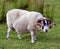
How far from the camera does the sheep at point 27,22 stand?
380 inches

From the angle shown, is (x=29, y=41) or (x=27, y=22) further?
(x=29, y=41)

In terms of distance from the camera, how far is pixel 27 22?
10.3m

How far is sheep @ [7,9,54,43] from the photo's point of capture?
31.6 ft

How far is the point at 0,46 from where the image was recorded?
9805 millimetres

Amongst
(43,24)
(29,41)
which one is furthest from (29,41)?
(43,24)

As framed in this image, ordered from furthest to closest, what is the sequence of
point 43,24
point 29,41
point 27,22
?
point 29,41
point 27,22
point 43,24

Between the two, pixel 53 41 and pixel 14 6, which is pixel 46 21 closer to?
pixel 53 41

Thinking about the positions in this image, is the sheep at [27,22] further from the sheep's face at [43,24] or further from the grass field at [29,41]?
the grass field at [29,41]

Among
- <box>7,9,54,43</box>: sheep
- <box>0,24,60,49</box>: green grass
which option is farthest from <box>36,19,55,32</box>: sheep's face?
<box>0,24,60,49</box>: green grass

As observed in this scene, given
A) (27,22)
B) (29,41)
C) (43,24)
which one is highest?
(43,24)

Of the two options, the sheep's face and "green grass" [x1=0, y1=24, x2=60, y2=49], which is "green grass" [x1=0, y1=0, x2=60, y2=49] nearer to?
"green grass" [x1=0, y1=24, x2=60, y2=49]

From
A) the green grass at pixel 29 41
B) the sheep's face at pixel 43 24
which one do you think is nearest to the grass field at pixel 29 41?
the green grass at pixel 29 41

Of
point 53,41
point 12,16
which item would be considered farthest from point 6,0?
point 53,41

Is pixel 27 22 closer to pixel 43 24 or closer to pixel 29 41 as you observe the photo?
pixel 29 41
